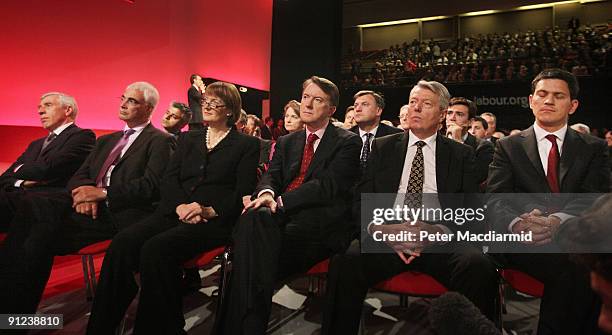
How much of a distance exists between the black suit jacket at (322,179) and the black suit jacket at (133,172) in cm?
64

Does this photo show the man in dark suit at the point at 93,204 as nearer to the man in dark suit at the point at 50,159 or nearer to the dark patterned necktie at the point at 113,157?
the dark patterned necktie at the point at 113,157

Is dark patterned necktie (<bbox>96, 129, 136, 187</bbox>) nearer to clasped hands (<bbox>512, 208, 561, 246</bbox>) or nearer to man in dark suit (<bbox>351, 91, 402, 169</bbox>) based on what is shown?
man in dark suit (<bbox>351, 91, 402, 169</bbox>)

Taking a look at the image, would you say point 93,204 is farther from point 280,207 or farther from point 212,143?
point 280,207

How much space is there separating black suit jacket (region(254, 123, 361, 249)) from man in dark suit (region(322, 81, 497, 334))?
0.48 feet

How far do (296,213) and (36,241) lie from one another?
1314 millimetres

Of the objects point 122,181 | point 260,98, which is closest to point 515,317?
point 122,181

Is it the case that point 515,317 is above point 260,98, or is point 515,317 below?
below

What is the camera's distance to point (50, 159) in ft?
8.95

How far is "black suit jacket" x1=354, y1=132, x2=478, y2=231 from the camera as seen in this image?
2051 millimetres

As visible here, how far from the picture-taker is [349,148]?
238cm

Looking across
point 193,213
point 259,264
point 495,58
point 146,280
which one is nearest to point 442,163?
point 259,264

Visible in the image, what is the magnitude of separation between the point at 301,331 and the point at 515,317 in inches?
51.8

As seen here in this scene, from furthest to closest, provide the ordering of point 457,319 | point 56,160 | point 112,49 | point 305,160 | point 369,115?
point 112,49, point 369,115, point 56,160, point 305,160, point 457,319

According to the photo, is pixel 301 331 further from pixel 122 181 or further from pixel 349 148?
pixel 122 181
